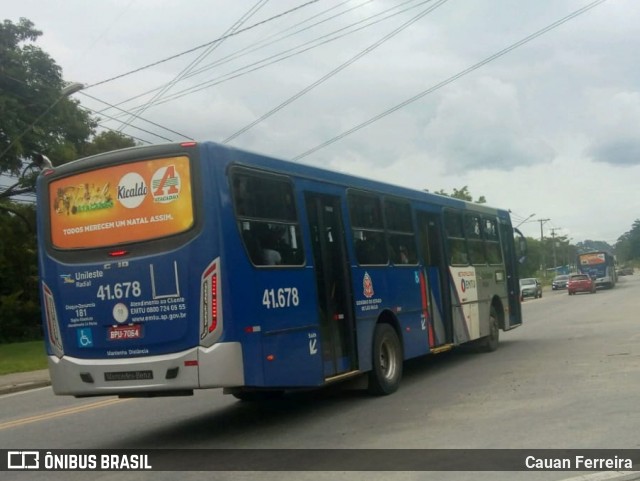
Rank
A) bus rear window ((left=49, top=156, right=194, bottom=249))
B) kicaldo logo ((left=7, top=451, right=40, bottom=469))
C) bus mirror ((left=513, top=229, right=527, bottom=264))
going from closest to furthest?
kicaldo logo ((left=7, top=451, right=40, bottom=469)) → bus rear window ((left=49, top=156, right=194, bottom=249)) → bus mirror ((left=513, top=229, right=527, bottom=264))

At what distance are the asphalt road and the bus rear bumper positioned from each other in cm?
86

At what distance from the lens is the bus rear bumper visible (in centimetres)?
825

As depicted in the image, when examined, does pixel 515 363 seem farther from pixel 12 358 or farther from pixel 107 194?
pixel 12 358

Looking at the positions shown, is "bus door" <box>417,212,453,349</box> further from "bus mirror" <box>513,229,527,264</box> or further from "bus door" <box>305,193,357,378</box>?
"bus mirror" <box>513,229,527,264</box>

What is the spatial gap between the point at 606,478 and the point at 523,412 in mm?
2912

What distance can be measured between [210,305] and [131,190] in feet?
5.29

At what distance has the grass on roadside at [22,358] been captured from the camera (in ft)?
71.6

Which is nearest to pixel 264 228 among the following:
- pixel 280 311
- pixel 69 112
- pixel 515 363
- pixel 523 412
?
pixel 280 311

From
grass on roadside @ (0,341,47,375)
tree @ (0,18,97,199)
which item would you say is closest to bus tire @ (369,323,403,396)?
grass on roadside @ (0,341,47,375)

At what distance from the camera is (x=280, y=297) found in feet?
30.1

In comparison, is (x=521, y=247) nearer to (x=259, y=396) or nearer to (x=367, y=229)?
(x=367, y=229)

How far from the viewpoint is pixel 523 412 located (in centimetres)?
953

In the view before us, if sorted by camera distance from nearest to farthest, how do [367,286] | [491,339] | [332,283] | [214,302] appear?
[214,302] < [332,283] < [367,286] < [491,339]

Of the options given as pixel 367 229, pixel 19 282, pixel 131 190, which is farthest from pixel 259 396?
pixel 19 282
